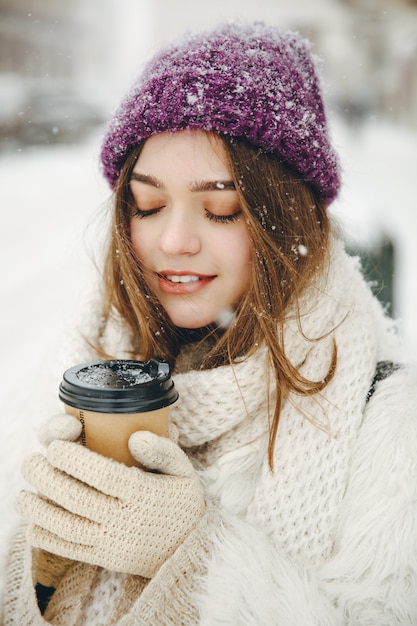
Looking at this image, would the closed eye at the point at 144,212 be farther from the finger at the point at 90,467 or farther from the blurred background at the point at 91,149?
the finger at the point at 90,467

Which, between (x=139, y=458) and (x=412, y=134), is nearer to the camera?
(x=139, y=458)

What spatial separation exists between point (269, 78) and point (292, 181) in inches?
9.4

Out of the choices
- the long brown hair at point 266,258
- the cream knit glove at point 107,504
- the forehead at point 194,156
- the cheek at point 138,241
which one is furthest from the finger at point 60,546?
the forehead at point 194,156

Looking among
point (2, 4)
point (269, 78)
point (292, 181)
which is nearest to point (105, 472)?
point (292, 181)

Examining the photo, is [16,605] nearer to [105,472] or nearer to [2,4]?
[105,472]

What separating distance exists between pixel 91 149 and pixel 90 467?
14.4 metres

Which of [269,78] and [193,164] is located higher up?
[269,78]

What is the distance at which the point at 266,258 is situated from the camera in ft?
3.96

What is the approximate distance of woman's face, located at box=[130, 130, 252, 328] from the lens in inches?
45.9

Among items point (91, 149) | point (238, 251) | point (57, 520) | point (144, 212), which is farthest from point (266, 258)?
point (91, 149)

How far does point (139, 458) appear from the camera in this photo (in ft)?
3.24

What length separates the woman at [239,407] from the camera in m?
1.01

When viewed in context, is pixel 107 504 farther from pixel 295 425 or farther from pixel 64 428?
pixel 295 425

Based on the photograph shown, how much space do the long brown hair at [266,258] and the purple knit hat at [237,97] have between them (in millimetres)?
47
